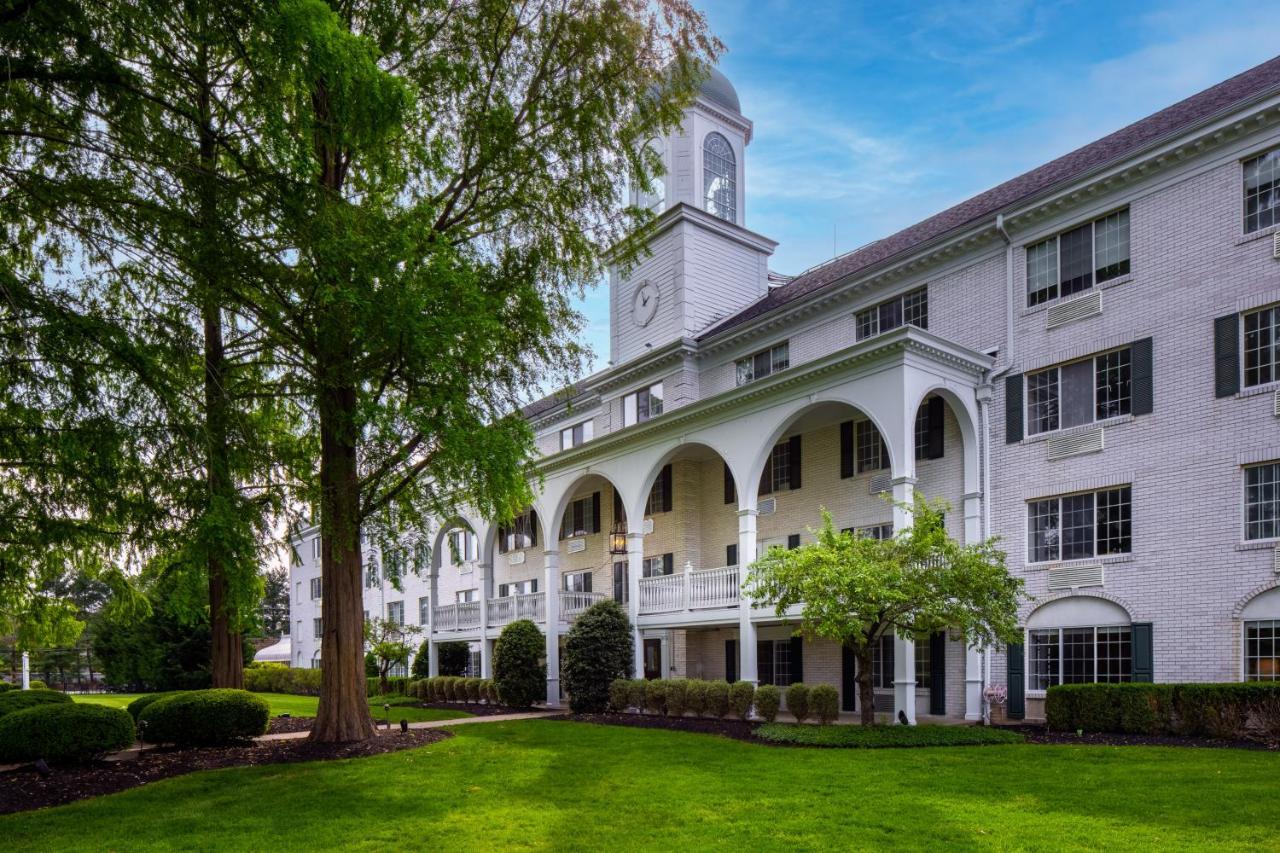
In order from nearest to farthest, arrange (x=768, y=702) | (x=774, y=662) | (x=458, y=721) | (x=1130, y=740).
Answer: (x=1130, y=740), (x=768, y=702), (x=458, y=721), (x=774, y=662)

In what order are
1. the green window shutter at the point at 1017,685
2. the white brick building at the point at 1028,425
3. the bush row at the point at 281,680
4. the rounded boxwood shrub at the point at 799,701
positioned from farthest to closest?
1. the bush row at the point at 281,680
2. the rounded boxwood shrub at the point at 799,701
3. the green window shutter at the point at 1017,685
4. the white brick building at the point at 1028,425

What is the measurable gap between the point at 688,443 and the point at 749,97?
1320cm

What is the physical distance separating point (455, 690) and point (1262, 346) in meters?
22.5

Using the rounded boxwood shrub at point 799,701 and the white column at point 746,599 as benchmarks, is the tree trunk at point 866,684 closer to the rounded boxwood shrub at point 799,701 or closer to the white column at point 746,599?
the rounded boxwood shrub at point 799,701

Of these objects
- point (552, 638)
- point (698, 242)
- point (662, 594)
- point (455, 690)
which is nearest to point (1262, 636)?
point (662, 594)

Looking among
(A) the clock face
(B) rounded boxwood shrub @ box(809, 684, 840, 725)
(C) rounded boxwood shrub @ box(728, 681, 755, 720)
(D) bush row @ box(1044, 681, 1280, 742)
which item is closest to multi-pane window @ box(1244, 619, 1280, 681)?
(D) bush row @ box(1044, 681, 1280, 742)

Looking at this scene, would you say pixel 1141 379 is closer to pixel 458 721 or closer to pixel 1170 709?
pixel 1170 709

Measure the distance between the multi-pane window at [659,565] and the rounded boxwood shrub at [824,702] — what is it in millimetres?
8510

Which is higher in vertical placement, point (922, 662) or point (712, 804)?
point (712, 804)

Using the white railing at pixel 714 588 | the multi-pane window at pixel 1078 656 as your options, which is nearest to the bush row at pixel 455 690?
the white railing at pixel 714 588

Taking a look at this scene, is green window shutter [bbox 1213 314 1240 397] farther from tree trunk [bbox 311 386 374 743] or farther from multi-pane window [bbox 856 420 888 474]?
tree trunk [bbox 311 386 374 743]

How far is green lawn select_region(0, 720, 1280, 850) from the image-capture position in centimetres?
838

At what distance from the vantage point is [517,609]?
27.5m

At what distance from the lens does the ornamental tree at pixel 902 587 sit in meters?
14.5
